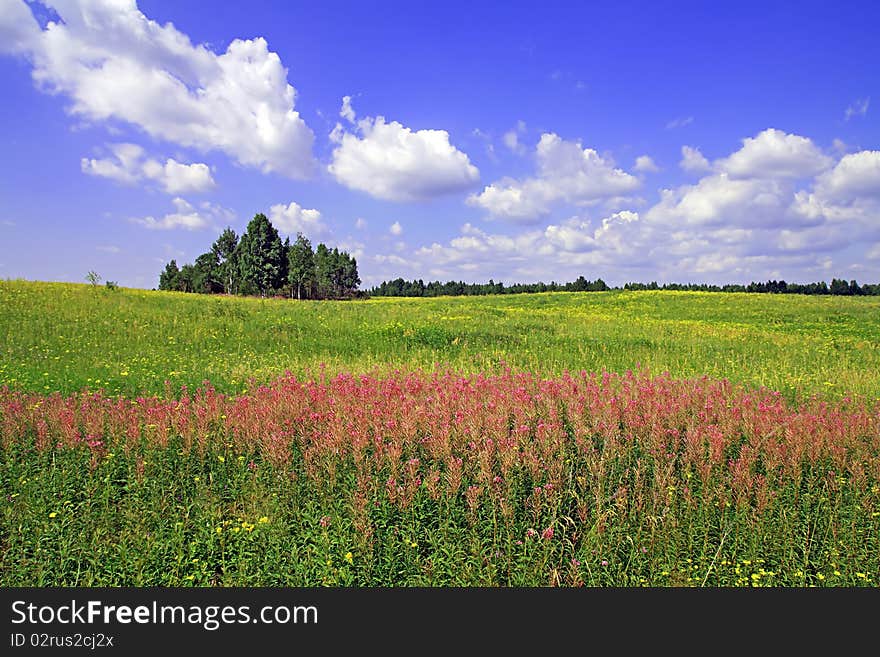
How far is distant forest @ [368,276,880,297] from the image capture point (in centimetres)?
8631

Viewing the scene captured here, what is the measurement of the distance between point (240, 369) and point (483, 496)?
8491mm

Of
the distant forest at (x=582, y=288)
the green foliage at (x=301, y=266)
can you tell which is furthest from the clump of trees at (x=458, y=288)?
the green foliage at (x=301, y=266)

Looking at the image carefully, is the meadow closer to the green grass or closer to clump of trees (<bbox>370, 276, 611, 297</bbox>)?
the green grass

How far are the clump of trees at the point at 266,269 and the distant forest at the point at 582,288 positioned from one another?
88.5 feet

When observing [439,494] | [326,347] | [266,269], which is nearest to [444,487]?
[439,494]

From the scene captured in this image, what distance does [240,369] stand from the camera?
11.5m

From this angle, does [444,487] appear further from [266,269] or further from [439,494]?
[266,269]

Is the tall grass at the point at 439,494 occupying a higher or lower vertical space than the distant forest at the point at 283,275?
lower

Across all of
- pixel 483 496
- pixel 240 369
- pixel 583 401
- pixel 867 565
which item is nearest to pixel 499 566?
pixel 483 496

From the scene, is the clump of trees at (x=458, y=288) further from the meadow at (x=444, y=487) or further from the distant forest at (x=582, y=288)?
the meadow at (x=444, y=487)

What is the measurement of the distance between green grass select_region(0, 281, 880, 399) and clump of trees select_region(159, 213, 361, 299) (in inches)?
1647

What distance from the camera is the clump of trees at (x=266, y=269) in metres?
68.1

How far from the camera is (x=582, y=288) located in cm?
9912

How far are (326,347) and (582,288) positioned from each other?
8955cm
